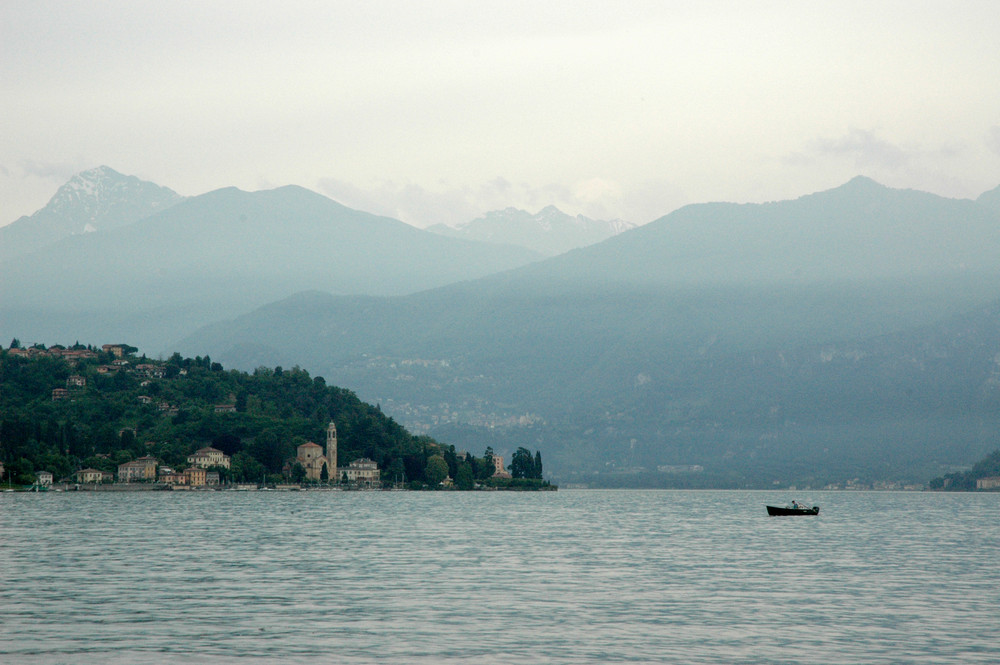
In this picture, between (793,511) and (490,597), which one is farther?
(793,511)

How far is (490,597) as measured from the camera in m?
72.4

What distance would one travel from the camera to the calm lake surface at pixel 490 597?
182 feet

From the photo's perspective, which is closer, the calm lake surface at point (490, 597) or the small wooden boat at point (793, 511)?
the calm lake surface at point (490, 597)

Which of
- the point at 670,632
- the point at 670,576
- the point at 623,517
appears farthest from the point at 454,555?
the point at 623,517

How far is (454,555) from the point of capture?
331ft

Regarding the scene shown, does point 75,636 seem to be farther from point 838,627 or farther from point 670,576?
point 670,576

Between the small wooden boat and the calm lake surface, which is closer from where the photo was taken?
the calm lake surface

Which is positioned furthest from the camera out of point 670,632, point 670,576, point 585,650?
point 670,576

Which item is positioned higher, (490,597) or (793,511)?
(793,511)

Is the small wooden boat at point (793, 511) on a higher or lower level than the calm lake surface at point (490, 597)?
higher

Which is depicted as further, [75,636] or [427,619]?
Result: [427,619]

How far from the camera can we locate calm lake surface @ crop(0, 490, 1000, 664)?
55344mm

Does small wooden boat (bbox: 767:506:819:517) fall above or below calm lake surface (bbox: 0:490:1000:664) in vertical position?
above

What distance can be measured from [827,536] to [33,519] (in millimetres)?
85936
